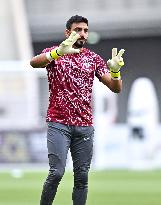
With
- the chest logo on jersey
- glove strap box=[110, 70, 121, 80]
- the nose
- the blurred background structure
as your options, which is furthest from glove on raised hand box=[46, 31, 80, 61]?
the blurred background structure

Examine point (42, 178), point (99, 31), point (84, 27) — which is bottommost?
point (84, 27)

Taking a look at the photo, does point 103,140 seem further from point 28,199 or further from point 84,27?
point 84,27

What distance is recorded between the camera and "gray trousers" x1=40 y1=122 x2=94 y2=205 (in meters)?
7.54

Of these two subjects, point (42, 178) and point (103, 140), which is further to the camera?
point (103, 140)

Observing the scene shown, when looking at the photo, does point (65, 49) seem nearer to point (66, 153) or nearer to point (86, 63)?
point (86, 63)

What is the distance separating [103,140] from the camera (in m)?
17.7

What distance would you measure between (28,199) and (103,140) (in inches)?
245

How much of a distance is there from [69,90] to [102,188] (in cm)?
594

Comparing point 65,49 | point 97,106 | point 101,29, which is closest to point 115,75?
point 65,49

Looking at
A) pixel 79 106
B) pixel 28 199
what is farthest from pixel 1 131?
pixel 79 106

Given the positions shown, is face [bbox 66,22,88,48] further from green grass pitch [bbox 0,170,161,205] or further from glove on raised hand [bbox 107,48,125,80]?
green grass pitch [bbox 0,170,161,205]

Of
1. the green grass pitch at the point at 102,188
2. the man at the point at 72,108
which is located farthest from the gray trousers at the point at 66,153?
the green grass pitch at the point at 102,188

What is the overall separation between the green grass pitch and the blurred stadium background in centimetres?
2

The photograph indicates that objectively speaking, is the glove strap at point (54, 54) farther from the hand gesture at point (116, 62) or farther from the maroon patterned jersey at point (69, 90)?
the hand gesture at point (116, 62)
